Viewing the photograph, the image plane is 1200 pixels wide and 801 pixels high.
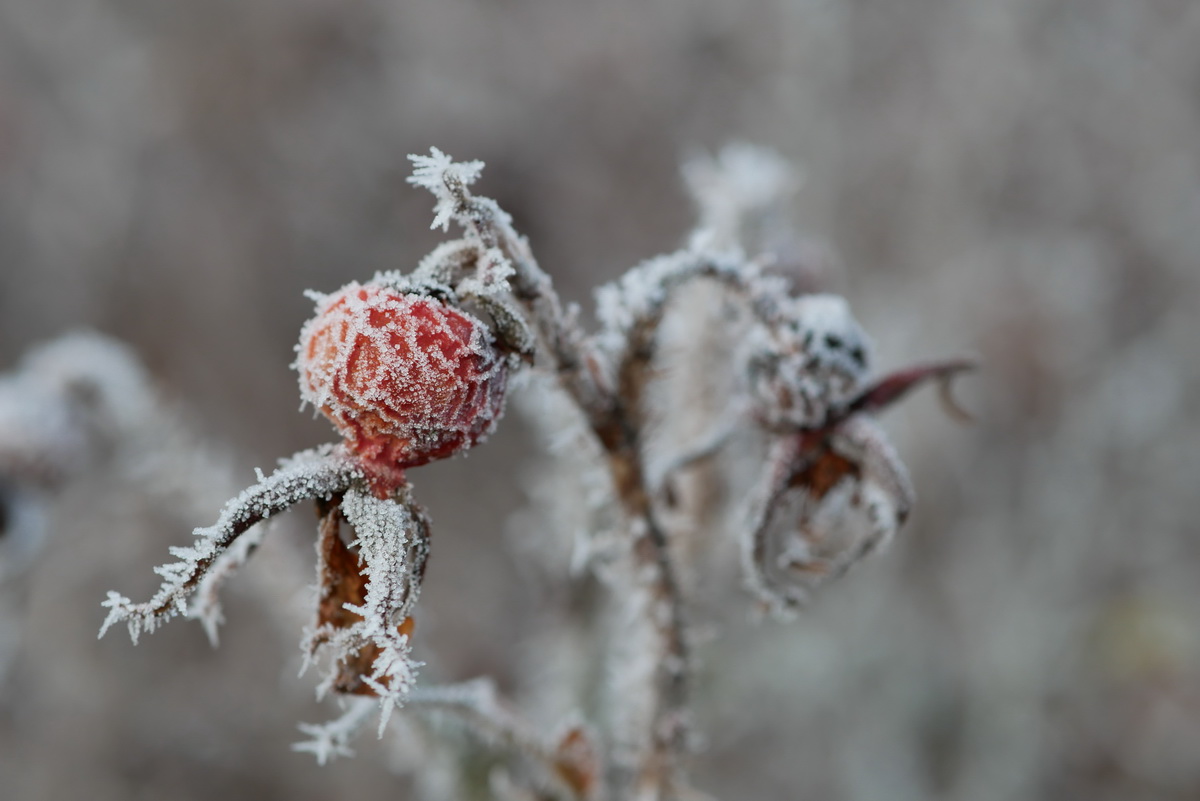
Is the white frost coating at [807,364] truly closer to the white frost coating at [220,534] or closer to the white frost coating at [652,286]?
the white frost coating at [652,286]

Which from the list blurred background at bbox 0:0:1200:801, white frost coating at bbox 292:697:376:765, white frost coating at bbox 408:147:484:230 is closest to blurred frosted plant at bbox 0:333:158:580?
blurred background at bbox 0:0:1200:801

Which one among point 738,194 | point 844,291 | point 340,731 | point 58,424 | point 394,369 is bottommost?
point 340,731

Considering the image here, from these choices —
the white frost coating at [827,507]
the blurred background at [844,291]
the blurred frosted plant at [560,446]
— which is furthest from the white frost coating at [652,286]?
the blurred background at [844,291]

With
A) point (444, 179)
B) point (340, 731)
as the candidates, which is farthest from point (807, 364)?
point (340, 731)

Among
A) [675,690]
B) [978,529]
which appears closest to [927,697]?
[978,529]

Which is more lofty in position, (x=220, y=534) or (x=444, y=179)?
(x=444, y=179)

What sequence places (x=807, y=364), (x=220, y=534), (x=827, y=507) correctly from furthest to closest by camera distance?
(x=827, y=507) → (x=807, y=364) → (x=220, y=534)

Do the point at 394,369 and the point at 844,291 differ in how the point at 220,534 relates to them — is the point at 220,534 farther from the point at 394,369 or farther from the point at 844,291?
the point at 844,291
